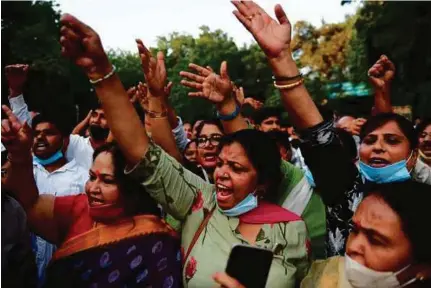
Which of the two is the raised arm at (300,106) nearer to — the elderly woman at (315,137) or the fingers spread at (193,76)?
the elderly woman at (315,137)

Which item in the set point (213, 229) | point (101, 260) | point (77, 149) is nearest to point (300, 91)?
point (213, 229)

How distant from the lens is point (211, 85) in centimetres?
325

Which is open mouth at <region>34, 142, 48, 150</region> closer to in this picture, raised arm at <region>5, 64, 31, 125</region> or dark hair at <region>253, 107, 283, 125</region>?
raised arm at <region>5, 64, 31, 125</region>

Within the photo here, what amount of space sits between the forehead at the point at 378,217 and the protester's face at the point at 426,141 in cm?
255

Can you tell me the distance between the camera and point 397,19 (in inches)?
798

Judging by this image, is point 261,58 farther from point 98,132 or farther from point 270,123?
point 98,132

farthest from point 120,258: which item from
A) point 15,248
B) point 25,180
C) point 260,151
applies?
point 260,151

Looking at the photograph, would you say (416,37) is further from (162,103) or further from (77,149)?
(162,103)

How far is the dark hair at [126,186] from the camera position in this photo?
9.53 ft

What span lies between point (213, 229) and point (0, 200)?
909 millimetres

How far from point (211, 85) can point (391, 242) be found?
4.72 feet

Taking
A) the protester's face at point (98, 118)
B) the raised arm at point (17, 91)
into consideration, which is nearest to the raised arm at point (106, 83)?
the raised arm at point (17, 91)

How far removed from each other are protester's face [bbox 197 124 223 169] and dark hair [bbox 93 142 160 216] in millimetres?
1386

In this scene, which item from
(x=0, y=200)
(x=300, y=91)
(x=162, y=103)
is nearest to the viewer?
(x=0, y=200)
